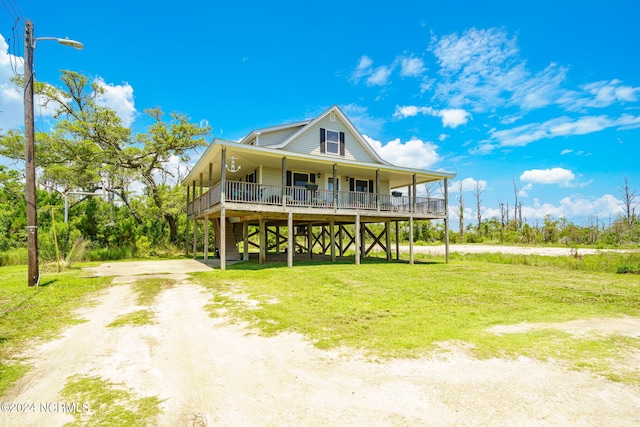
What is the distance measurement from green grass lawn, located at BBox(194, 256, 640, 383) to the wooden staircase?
240 inches

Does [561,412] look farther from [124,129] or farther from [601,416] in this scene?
[124,129]

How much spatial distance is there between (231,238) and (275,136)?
627 cm

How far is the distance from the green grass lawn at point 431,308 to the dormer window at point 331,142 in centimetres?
800

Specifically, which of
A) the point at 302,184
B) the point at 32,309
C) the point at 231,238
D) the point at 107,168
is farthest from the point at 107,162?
the point at 32,309

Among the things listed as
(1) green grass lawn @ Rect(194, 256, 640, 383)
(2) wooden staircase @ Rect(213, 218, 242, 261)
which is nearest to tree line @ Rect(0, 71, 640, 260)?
(2) wooden staircase @ Rect(213, 218, 242, 261)

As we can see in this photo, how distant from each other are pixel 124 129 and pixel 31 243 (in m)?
15.0

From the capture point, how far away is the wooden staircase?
60.6ft

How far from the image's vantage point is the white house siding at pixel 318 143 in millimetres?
17656

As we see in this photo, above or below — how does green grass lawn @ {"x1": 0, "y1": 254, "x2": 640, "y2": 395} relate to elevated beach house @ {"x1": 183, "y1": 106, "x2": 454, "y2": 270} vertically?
below

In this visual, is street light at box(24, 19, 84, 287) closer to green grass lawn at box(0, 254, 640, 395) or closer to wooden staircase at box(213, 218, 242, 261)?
green grass lawn at box(0, 254, 640, 395)

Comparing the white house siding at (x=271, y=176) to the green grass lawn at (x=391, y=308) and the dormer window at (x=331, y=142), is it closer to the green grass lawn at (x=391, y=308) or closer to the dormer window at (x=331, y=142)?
the dormer window at (x=331, y=142)

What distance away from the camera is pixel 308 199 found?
15.6 meters

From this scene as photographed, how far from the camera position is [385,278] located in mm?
11859

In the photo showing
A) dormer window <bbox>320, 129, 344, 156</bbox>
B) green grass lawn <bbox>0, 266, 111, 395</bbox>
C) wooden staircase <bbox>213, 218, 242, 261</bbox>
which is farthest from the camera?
wooden staircase <bbox>213, 218, 242, 261</bbox>
